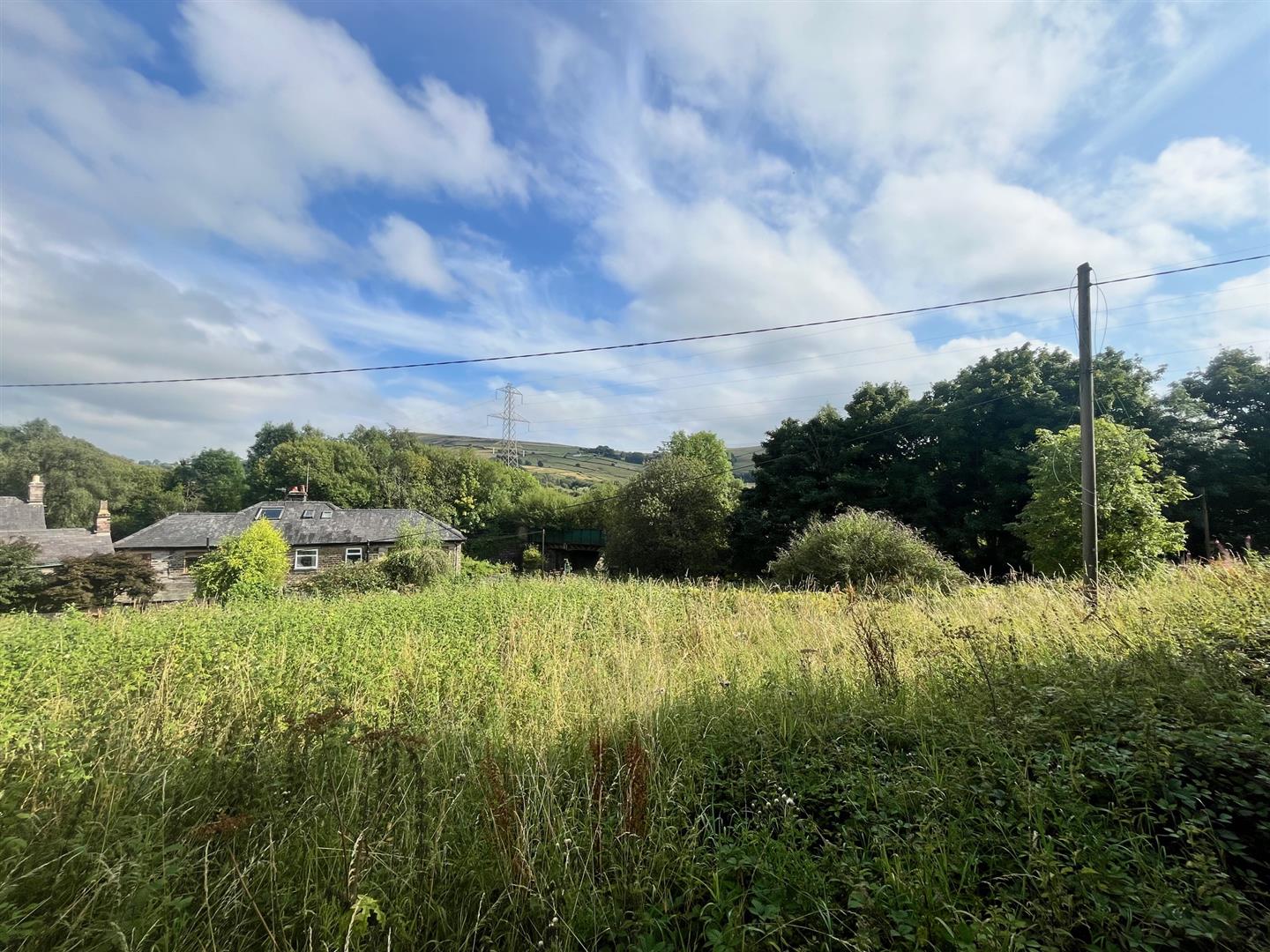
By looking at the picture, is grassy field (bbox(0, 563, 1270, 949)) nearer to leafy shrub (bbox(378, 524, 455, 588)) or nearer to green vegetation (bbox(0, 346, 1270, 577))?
green vegetation (bbox(0, 346, 1270, 577))

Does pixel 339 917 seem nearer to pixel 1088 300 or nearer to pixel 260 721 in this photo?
pixel 260 721

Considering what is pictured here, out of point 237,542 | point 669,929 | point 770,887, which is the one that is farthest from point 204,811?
point 237,542

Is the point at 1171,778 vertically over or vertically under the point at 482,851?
over

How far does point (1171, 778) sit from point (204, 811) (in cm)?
420

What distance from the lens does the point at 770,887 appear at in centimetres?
180

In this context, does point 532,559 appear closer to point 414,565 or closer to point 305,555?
point 305,555

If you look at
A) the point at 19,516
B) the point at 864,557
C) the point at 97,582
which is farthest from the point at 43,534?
the point at 864,557

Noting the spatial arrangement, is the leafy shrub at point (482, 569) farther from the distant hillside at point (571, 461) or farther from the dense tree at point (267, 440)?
the distant hillside at point (571, 461)

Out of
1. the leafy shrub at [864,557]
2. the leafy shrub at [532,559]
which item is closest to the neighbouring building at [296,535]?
the leafy shrub at [532,559]

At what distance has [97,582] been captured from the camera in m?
20.0

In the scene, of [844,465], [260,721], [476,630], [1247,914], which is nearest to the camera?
[1247,914]

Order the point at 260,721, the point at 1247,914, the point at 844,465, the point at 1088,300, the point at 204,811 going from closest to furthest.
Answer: the point at 1247,914, the point at 204,811, the point at 260,721, the point at 1088,300, the point at 844,465

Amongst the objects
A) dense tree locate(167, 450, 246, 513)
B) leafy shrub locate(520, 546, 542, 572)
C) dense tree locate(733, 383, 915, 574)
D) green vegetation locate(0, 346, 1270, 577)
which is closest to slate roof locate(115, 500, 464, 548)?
leafy shrub locate(520, 546, 542, 572)

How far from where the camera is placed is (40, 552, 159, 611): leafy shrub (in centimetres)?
1905
